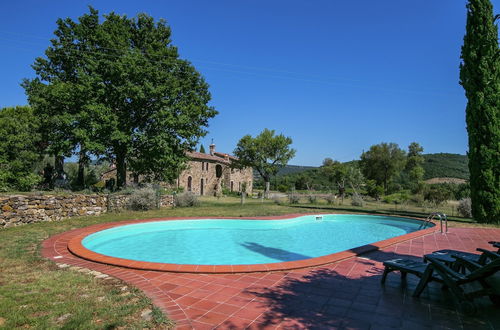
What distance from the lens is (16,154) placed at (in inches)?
573

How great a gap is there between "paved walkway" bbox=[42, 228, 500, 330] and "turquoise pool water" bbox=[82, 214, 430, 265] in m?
2.42

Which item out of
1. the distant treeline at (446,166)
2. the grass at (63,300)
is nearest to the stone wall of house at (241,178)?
the distant treeline at (446,166)

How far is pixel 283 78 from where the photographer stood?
1920 cm

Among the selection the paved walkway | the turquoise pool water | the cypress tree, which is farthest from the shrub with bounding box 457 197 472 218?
the paved walkway

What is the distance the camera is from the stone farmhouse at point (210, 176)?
30.4 meters

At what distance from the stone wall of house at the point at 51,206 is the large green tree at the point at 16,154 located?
5.47m

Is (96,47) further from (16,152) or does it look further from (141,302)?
(141,302)

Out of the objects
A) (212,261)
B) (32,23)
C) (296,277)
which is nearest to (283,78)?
(32,23)

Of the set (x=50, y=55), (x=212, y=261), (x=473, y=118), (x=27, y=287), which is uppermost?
(x=50, y=55)

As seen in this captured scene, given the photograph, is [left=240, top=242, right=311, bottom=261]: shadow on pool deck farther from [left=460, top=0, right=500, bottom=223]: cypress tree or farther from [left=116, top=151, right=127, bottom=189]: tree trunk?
[left=116, top=151, right=127, bottom=189]: tree trunk

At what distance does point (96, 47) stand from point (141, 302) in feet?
53.8

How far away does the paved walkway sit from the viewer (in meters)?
2.74

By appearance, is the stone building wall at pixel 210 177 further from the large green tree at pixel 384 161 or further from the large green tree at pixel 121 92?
the large green tree at pixel 384 161

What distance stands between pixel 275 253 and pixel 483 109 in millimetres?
10305
